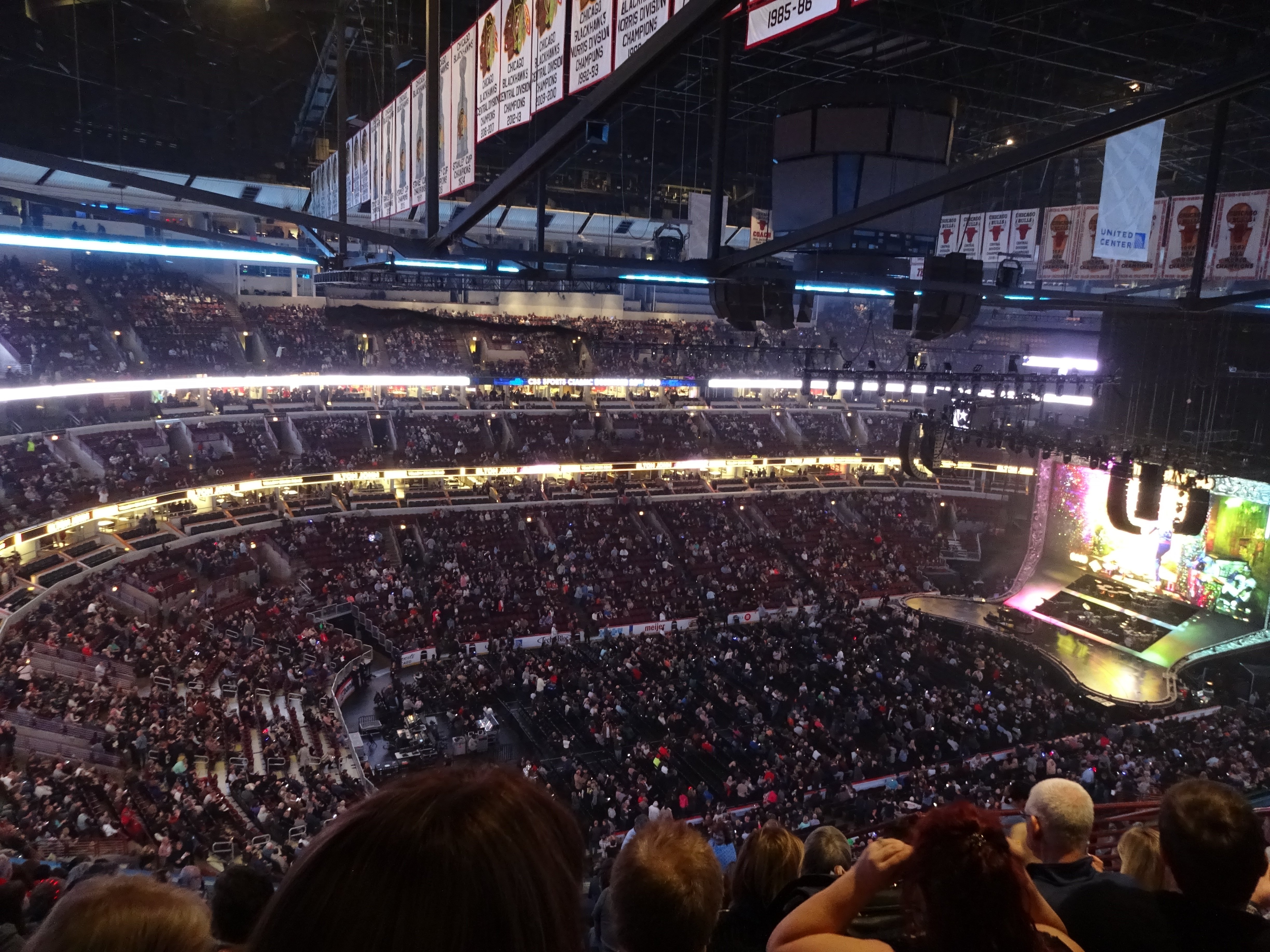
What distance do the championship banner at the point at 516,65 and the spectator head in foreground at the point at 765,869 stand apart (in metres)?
3.96

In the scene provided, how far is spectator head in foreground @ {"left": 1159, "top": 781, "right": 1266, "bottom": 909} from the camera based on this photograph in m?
1.91

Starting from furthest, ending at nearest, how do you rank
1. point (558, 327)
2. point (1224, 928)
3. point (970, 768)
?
point (970, 768) → point (558, 327) → point (1224, 928)

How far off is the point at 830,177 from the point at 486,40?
4.64 m

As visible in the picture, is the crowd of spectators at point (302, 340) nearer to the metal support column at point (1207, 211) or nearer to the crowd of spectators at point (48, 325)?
the crowd of spectators at point (48, 325)

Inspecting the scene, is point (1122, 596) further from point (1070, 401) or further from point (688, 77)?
point (688, 77)

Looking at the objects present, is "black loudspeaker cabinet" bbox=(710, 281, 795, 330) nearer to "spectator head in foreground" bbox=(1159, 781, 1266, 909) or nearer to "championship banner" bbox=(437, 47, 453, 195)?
"championship banner" bbox=(437, 47, 453, 195)

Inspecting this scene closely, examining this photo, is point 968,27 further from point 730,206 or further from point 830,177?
point 730,206

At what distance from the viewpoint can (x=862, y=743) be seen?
617 inches

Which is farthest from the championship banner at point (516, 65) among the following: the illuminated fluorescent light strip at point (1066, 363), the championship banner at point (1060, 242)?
the illuminated fluorescent light strip at point (1066, 363)

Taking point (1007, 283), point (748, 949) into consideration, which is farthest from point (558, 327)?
point (748, 949)

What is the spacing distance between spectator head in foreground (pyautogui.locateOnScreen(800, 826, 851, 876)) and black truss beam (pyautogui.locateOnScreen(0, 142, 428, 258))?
3522mm

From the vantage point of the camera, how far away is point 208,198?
4398 mm

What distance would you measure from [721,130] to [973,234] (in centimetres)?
1418

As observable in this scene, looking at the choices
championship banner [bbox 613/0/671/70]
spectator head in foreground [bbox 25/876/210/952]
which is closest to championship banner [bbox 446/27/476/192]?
championship banner [bbox 613/0/671/70]
